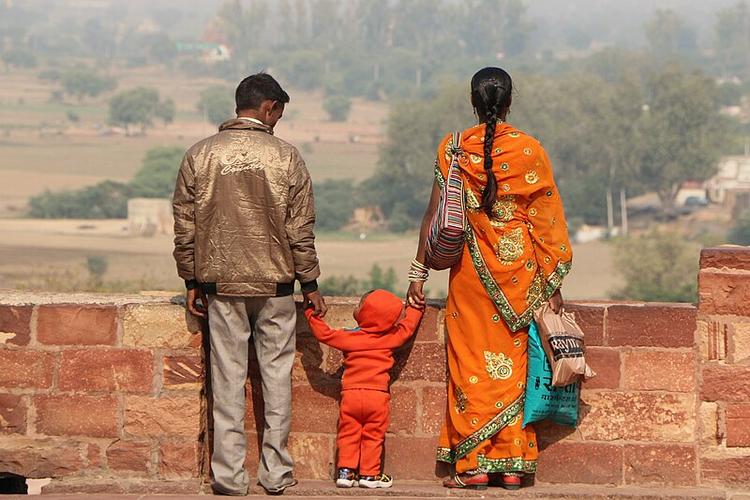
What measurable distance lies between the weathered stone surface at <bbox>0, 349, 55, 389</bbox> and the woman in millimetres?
1258

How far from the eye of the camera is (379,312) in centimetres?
441

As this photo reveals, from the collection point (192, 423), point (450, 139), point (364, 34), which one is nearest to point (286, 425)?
point (192, 423)

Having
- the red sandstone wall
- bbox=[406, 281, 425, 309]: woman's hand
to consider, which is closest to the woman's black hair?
bbox=[406, 281, 425, 309]: woman's hand

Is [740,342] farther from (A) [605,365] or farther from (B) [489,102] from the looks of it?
(B) [489,102]

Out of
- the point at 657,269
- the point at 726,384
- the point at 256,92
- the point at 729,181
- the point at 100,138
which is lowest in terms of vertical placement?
the point at 657,269

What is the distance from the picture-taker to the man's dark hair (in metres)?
4.32

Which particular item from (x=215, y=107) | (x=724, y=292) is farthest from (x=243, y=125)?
(x=215, y=107)

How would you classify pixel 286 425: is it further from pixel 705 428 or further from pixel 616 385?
pixel 705 428

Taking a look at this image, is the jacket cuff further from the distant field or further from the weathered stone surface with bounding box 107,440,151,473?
the distant field

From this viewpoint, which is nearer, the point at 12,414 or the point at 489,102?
the point at 489,102

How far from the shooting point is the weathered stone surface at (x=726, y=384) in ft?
15.2

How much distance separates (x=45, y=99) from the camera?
390 ft

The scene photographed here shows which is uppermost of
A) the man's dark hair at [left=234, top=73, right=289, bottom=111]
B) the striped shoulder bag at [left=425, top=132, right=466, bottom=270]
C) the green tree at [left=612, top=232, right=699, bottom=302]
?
the man's dark hair at [left=234, top=73, right=289, bottom=111]

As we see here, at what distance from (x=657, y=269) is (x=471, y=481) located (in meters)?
58.4
